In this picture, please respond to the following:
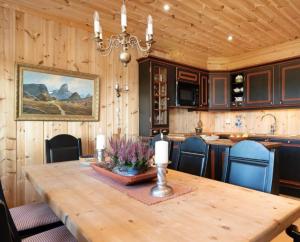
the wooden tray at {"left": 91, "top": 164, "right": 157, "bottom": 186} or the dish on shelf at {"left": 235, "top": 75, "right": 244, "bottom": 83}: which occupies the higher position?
the dish on shelf at {"left": 235, "top": 75, "right": 244, "bottom": 83}

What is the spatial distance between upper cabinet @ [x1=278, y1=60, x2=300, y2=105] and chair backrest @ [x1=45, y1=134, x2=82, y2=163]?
3.76 meters

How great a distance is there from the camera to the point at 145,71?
399 cm

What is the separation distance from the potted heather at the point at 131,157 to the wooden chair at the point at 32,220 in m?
0.60

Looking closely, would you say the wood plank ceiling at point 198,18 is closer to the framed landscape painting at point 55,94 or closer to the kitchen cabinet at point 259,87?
the kitchen cabinet at point 259,87

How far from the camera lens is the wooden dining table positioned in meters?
0.80

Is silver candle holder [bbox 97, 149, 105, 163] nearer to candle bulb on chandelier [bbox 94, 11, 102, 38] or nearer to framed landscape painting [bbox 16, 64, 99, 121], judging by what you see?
candle bulb on chandelier [bbox 94, 11, 102, 38]

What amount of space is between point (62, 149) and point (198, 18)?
258 cm

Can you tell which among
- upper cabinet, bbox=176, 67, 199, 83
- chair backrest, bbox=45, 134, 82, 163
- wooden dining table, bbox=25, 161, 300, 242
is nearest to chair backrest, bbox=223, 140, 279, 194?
wooden dining table, bbox=25, 161, 300, 242

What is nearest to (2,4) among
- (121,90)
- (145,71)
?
(121,90)

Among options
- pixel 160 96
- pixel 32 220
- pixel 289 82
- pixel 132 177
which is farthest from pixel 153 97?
pixel 32 220

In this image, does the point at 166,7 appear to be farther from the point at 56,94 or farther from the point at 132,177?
the point at 132,177

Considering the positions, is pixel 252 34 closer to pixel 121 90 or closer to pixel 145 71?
pixel 145 71

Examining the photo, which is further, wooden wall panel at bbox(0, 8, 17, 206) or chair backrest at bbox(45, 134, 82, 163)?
wooden wall panel at bbox(0, 8, 17, 206)

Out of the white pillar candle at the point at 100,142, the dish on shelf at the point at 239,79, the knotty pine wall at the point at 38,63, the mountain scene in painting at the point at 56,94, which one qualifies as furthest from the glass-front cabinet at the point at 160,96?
the white pillar candle at the point at 100,142
